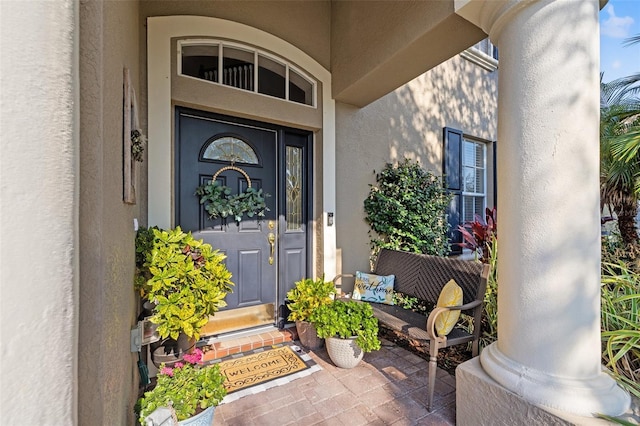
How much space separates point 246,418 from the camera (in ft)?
6.19

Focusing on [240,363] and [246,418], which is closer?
[246,418]

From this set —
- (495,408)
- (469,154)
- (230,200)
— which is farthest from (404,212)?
(469,154)

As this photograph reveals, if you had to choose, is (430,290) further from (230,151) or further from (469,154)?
(469,154)

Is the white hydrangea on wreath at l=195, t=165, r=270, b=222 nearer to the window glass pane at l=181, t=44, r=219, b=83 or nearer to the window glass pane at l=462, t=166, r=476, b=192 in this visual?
the window glass pane at l=181, t=44, r=219, b=83

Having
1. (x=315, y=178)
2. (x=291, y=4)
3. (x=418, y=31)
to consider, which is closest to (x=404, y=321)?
(x=315, y=178)

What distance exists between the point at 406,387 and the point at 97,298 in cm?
222

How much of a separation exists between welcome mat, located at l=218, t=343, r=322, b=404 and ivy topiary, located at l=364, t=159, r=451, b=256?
1.80m

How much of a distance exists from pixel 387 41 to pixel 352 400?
309 cm

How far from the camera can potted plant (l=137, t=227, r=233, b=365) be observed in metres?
1.83

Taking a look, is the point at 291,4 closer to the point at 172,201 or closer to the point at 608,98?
the point at 172,201

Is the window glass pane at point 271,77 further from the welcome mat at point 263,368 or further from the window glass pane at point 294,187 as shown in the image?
the welcome mat at point 263,368

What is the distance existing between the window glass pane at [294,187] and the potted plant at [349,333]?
4.06 ft

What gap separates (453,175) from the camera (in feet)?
16.2

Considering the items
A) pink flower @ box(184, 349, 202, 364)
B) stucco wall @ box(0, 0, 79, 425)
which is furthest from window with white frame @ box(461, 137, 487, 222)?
stucco wall @ box(0, 0, 79, 425)
